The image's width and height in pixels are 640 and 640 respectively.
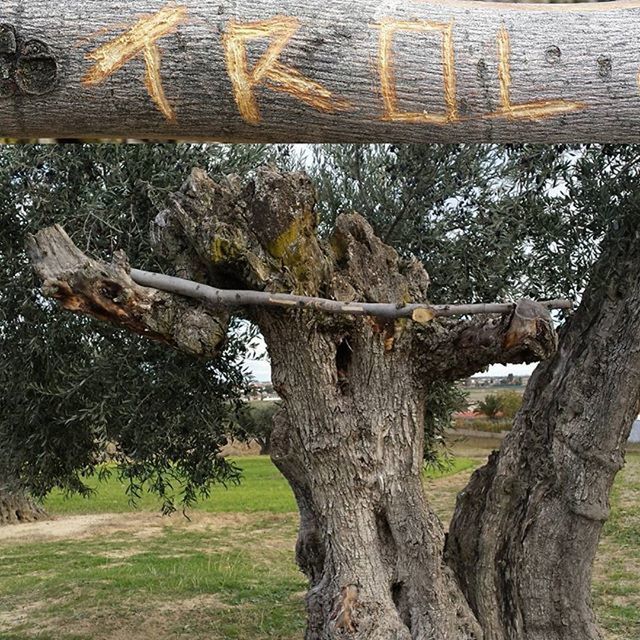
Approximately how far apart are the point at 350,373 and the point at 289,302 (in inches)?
37.6

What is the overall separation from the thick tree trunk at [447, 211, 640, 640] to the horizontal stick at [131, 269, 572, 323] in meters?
1.26

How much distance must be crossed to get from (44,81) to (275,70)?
70cm

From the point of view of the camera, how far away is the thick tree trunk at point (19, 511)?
1981cm

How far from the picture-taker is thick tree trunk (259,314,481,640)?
17.5 ft

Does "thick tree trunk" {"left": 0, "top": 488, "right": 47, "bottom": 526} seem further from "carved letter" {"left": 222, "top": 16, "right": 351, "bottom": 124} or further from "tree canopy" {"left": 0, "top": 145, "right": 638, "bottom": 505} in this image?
"carved letter" {"left": 222, "top": 16, "right": 351, "bottom": 124}

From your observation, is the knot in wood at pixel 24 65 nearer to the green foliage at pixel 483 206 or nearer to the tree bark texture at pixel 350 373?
the tree bark texture at pixel 350 373

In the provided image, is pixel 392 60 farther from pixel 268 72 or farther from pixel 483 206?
pixel 483 206

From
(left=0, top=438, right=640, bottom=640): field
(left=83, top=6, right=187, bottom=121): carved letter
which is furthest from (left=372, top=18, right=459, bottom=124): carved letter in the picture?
(left=0, top=438, right=640, bottom=640): field

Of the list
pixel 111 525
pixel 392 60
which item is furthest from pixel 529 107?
pixel 111 525

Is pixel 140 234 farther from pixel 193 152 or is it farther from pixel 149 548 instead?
pixel 149 548

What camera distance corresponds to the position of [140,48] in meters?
2.38

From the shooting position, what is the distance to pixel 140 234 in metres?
7.07

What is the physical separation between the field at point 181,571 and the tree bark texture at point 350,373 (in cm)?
497

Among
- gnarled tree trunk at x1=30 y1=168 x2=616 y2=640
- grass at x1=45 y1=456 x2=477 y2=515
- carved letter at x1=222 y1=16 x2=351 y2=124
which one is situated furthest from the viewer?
grass at x1=45 y1=456 x2=477 y2=515
